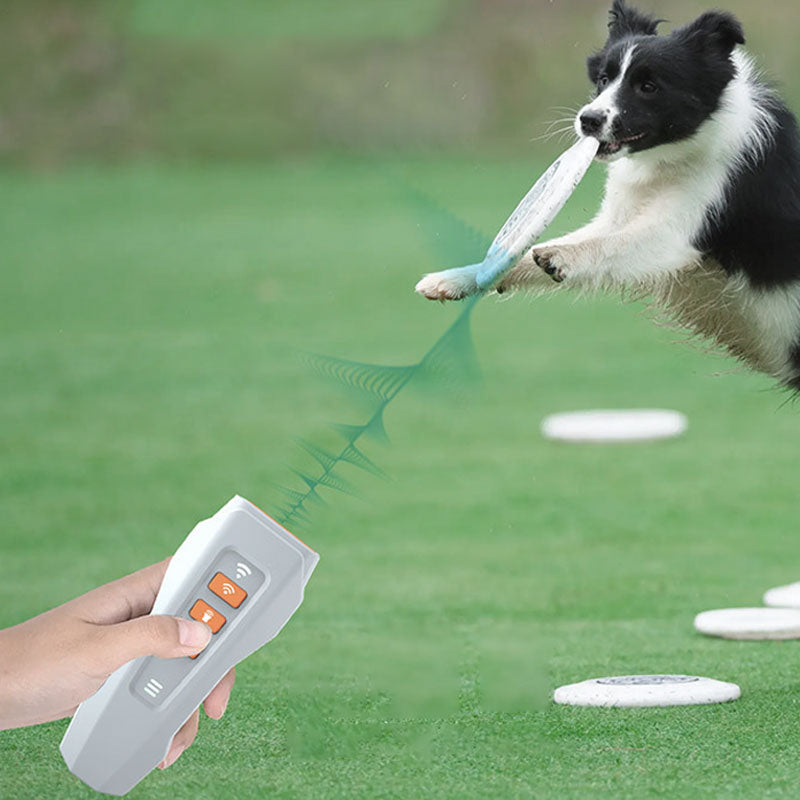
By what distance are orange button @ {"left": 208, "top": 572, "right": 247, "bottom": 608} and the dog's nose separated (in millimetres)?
1608

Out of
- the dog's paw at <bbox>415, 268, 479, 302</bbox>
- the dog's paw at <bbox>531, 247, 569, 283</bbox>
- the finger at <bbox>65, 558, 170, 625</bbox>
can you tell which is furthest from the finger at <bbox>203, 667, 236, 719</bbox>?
the dog's paw at <bbox>531, 247, 569, 283</bbox>

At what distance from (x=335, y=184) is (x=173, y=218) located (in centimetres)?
285

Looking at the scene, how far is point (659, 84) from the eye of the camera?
3.77 meters

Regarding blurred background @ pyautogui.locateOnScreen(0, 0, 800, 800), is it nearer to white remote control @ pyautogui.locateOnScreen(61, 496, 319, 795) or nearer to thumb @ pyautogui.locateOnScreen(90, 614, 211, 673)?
white remote control @ pyautogui.locateOnScreen(61, 496, 319, 795)

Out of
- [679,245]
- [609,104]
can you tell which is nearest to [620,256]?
[679,245]

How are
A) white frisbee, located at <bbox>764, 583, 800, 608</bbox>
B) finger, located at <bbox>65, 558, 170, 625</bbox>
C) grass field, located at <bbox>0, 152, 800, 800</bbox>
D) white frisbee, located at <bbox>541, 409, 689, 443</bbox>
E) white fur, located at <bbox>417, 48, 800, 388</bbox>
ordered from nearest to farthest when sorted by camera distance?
finger, located at <bbox>65, 558, 170, 625</bbox>
white fur, located at <bbox>417, 48, 800, 388</bbox>
grass field, located at <bbox>0, 152, 800, 800</bbox>
white frisbee, located at <bbox>764, 583, 800, 608</bbox>
white frisbee, located at <bbox>541, 409, 689, 443</bbox>

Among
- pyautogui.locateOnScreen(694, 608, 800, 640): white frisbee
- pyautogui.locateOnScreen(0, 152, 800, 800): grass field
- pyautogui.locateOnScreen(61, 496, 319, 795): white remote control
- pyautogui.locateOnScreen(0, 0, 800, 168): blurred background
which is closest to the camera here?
pyautogui.locateOnScreen(61, 496, 319, 795): white remote control

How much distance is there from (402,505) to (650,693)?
11.2 ft

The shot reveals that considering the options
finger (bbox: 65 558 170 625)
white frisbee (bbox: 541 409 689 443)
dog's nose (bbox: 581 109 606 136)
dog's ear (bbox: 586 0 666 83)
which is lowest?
white frisbee (bbox: 541 409 689 443)

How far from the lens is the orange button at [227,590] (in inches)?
108

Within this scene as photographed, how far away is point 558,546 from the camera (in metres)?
6.75

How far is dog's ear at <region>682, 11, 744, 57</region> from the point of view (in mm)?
3750

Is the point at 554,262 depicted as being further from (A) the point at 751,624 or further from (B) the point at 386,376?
(A) the point at 751,624

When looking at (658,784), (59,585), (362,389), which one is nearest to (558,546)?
(59,585)
